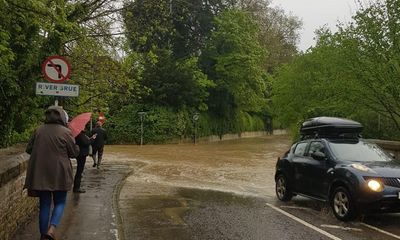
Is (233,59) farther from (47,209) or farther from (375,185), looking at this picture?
(47,209)

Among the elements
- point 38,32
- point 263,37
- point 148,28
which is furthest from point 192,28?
point 38,32

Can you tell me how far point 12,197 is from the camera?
7000 mm

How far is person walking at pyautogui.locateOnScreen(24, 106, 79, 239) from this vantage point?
20.4 feet

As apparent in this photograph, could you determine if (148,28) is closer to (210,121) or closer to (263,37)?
(210,121)

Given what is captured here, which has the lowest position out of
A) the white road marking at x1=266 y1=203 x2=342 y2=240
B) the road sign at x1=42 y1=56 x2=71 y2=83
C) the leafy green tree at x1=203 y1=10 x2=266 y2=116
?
the white road marking at x1=266 y1=203 x2=342 y2=240

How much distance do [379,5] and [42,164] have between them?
14.3m

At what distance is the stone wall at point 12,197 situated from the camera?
6.34 metres

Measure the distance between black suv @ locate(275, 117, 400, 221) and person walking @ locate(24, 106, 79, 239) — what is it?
542 cm

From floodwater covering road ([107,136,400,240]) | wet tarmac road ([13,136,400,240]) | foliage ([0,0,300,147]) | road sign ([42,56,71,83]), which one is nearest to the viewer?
wet tarmac road ([13,136,400,240])

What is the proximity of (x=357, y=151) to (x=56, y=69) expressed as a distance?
6.52m

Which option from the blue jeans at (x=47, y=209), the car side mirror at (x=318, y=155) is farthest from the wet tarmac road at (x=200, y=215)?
the car side mirror at (x=318, y=155)

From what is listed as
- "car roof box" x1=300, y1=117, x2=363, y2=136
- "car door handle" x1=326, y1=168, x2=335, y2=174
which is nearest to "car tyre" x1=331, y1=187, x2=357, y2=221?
"car door handle" x1=326, y1=168, x2=335, y2=174

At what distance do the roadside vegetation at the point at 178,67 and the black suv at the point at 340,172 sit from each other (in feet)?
16.1

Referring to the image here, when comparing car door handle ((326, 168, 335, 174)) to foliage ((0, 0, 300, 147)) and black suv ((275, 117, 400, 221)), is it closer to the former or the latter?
black suv ((275, 117, 400, 221))
